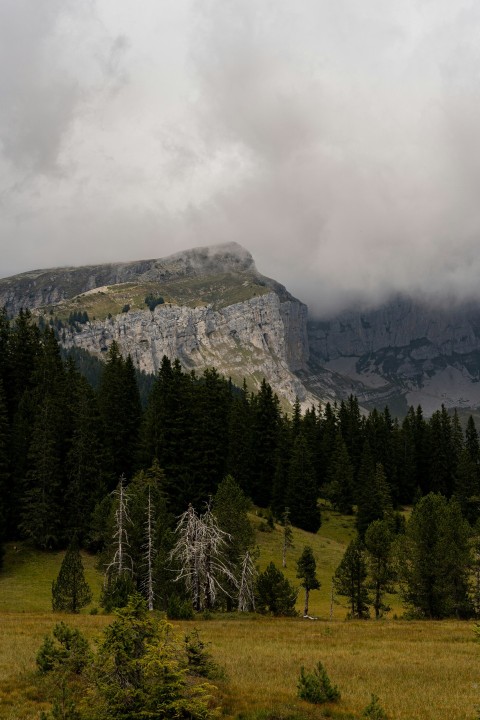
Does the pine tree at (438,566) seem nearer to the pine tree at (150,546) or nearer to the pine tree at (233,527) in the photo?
the pine tree at (233,527)

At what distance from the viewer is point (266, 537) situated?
6994 centimetres

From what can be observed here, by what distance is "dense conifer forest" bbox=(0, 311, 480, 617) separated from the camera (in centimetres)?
4616

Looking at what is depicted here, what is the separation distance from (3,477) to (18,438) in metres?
5.71

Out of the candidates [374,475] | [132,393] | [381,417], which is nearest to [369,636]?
[132,393]

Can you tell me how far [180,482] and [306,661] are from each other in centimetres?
4358

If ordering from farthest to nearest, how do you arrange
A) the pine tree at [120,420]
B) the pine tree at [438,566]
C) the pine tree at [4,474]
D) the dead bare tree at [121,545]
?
the pine tree at [120,420]
the pine tree at [4,474]
the pine tree at [438,566]
the dead bare tree at [121,545]

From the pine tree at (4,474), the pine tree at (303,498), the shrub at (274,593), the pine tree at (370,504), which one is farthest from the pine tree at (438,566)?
the pine tree at (4,474)

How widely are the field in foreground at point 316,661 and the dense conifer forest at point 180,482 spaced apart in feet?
20.9

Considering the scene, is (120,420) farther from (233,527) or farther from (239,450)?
(233,527)

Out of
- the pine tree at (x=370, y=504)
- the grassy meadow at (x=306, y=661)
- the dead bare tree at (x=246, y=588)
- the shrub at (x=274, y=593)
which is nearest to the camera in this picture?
the grassy meadow at (x=306, y=661)

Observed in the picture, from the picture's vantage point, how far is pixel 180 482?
6725 centimetres

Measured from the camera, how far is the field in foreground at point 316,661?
55.5 feet

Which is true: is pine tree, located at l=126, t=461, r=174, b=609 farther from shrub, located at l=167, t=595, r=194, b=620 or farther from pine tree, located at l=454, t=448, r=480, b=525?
pine tree, located at l=454, t=448, r=480, b=525

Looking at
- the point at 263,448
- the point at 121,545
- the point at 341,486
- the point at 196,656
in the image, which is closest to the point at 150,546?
the point at 121,545
